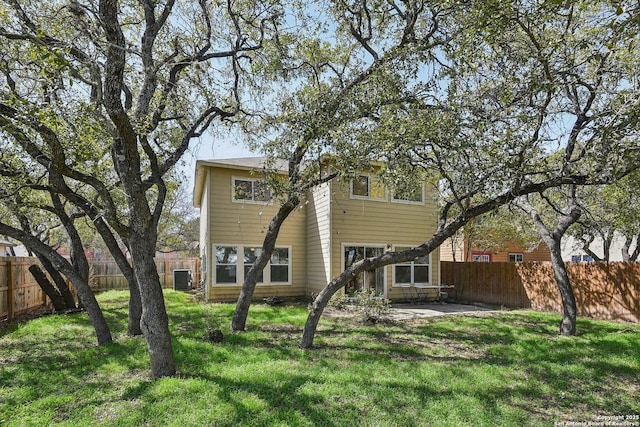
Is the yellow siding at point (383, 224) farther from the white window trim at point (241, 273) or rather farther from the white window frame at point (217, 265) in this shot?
the white window frame at point (217, 265)

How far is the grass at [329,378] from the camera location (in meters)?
3.98

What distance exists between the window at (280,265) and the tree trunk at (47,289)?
630 centimetres

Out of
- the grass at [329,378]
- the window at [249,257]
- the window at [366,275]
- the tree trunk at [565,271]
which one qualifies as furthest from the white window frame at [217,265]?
the tree trunk at [565,271]

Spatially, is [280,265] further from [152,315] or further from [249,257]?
Result: [152,315]

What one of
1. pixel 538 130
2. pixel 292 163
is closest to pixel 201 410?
pixel 292 163

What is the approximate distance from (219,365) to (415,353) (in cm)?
319

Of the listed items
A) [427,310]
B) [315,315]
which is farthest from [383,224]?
[315,315]

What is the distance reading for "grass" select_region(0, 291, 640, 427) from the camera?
3984mm

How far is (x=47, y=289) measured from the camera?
10445mm

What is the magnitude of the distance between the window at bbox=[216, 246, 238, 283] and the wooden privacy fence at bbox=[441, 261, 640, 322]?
806 cm

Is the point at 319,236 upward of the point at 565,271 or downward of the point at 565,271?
upward

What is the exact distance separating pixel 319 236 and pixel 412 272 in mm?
3564

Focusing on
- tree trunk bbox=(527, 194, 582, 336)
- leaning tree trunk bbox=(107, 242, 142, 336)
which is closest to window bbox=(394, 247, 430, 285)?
tree trunk bbox=(527, 194, 582, 336)

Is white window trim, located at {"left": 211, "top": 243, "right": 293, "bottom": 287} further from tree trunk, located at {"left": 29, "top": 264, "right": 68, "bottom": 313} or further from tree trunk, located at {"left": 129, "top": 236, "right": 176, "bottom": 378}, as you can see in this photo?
tree trunk, located at {"left": 129, "top": 236, "right": 176, "bottom": 378}
